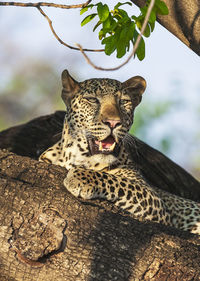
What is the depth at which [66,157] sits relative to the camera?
25.8 ft

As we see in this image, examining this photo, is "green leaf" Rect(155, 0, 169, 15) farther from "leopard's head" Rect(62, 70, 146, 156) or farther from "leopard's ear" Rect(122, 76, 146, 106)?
"leopard's ear" Rect(122, 76, 146, 106)

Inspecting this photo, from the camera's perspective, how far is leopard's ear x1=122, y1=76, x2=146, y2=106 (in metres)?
8.26

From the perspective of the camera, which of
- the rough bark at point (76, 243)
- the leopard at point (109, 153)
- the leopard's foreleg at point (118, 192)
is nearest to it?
the rough bark at point (76, 243)

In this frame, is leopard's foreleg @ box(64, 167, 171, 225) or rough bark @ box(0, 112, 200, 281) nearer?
rough bark @ box(0, 112, 200, 281)

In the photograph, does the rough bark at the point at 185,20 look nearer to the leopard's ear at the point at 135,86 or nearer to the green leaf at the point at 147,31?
the green leaf at the point at 147,31

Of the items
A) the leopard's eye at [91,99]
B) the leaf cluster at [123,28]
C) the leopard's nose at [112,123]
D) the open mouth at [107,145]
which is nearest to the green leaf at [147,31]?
the leaf cluster at [123,28]

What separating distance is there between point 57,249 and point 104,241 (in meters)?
0.41

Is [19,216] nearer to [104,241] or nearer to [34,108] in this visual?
[104,241]

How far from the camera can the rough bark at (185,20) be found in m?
6.49

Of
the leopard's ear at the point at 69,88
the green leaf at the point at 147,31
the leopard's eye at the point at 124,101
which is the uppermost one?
the green leaf at the point at 147,31

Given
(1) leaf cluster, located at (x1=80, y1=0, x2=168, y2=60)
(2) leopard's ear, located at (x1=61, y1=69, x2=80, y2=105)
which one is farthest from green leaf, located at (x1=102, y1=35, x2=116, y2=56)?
(2) leopard's ear, located at (x1=61, y1=69, x2=80, y2=105)

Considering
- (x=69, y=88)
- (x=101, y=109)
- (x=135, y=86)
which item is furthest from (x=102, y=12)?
(x=135, y=86)

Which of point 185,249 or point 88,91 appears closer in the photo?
point 185,249

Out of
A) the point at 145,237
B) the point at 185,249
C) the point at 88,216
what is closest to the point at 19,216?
the point at 88,216
